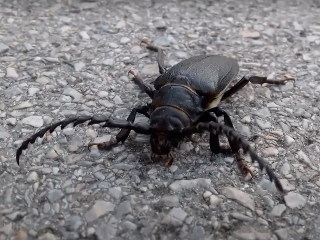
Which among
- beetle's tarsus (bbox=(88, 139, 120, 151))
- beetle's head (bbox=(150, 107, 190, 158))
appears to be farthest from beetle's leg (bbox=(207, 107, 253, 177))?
beetle's tarsus (bbox=(88, 139, 120, 151))

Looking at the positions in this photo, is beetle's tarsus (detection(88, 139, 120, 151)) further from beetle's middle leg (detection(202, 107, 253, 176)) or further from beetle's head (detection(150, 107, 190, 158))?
beetle's middle leg (detection(202, 107, 253, 176))

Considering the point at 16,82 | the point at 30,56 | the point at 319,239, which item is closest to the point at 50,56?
the point at 30,56

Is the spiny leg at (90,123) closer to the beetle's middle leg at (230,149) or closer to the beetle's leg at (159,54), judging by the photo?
the beetle's middle leg at (230,149)

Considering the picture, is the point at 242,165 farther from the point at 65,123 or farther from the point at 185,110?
the point at 65,123

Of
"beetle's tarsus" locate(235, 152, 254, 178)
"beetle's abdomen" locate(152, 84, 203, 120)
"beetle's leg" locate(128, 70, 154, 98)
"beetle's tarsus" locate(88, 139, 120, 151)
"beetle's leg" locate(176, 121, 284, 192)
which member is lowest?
"beetle's tarsus" locate(88, 139, 120, 151)

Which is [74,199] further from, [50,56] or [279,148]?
[50,56]

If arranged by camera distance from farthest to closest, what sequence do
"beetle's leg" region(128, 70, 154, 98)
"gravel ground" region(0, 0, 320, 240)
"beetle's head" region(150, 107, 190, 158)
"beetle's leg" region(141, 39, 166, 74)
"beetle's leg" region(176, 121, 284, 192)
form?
1. "beetle's leg" region(141, 39, 166, 74)
2. "beetle's leg" region(128, 70, 154, 98)
3. "beetle's head" region(150, 107, 190, 158)
4. "gravel ground" region(0, 0, 320, 240)
5. "beetle's leg" region(176, 121, 284, 192)

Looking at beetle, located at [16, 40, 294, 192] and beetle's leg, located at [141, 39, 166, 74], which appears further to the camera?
beetle's leg, located at [141, 39, 166, 74]
